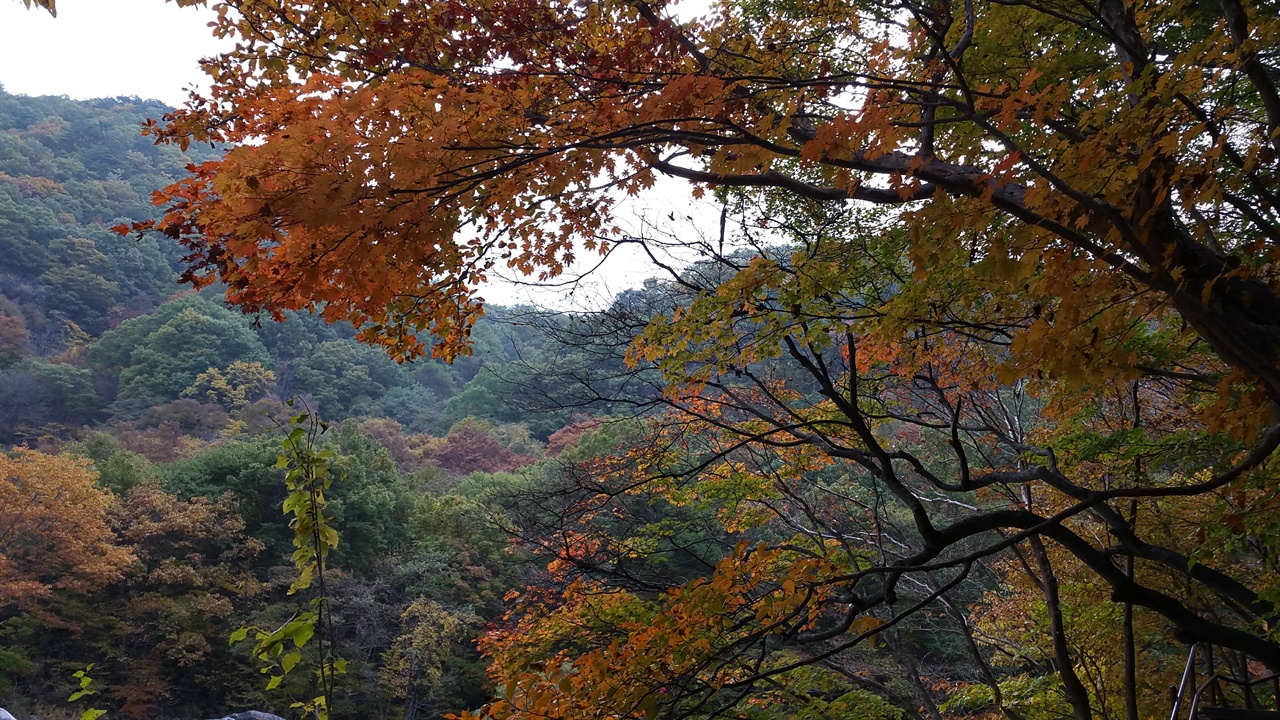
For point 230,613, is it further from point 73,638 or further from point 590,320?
point 590,320

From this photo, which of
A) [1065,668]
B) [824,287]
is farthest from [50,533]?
[1065,668]

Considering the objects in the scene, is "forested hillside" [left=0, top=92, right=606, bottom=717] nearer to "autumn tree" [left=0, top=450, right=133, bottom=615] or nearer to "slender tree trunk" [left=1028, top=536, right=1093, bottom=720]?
"autumn tree" [left=0, top=450, right=133, bottom=615]

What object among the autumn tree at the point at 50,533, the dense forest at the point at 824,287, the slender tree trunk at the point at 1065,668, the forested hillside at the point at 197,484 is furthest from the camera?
the forested hillside at the point at 197,484

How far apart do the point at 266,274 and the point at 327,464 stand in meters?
0.65

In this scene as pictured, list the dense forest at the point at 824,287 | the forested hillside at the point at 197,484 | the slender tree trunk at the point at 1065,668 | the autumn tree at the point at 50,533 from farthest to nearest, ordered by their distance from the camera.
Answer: the forested hillside at the point at 197,484
the autumn tree at the point at 50,533
the slender tree trunk at the point at 1065,668
the dense forest at the point at 824,287

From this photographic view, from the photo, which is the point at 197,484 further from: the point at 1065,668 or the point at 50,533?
the point at 1065,668

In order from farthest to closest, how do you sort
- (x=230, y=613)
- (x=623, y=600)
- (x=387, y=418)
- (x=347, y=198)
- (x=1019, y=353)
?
(x=387, y=418) → (x=230, y=613) → (x=623, y=600) → (x=1019, y=353) → (x=347, y=198)

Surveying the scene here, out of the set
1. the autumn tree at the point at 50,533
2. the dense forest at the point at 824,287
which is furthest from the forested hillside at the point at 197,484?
the dense forest at the point at 824,287

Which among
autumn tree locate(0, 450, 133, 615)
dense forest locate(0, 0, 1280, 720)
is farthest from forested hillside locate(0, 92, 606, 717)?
dense forest locate(0, 0, 1280, 720)

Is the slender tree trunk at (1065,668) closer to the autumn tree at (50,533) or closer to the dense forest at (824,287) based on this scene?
the dense forest at (824,287)

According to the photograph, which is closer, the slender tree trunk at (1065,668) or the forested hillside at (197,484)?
the slender tree trunk at (1065,668)

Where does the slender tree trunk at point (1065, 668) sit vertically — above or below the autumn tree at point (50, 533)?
below

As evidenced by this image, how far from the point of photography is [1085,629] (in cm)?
523

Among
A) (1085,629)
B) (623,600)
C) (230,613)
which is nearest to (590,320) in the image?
(623,600)
